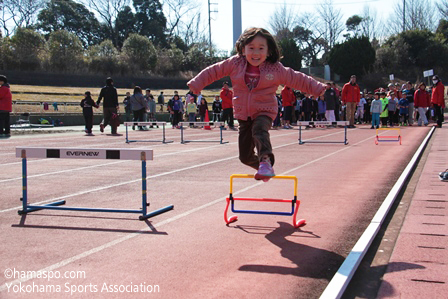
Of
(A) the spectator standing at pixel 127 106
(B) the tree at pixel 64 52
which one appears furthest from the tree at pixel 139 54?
(A) the spectator standing at pixel 127 106

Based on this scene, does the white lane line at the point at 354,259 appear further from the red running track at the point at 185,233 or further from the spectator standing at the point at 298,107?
the spectator standing at the point at 298,107

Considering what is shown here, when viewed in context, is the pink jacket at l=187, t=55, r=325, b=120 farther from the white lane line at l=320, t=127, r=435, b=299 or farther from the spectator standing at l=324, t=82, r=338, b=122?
the spectator standing at l=324, t=82, r=338, b=122

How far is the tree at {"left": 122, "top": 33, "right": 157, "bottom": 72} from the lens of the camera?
5303cm

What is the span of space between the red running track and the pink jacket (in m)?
1.31

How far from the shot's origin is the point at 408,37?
6694 centimetres

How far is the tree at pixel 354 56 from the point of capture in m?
64.8

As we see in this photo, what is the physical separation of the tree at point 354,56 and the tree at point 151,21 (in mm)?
25765

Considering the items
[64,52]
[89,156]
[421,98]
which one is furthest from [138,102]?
[64,52]

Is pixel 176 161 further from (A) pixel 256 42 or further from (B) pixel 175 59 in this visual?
(B) pixel 175 59

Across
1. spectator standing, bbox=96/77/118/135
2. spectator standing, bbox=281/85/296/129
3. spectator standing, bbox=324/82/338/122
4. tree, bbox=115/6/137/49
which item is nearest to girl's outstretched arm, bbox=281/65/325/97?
spectator standing, bbox=96/77/118/135

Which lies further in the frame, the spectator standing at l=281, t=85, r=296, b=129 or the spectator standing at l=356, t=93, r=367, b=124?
the spectator standing at l=356, t=93, r=367, b=124

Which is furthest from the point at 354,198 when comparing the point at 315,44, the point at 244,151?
the point at 315,44

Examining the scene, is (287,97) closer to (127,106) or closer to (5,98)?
(127,106)

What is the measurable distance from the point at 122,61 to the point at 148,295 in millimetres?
50050
